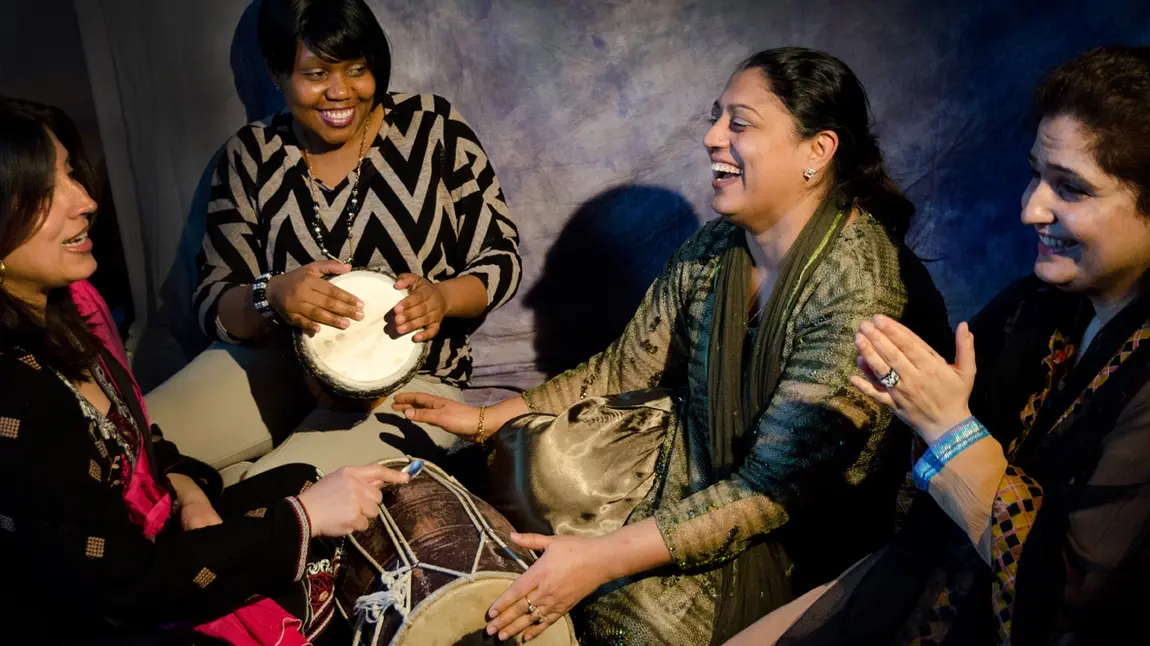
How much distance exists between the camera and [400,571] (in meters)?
2.01

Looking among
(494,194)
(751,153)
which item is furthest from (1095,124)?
(494,194)

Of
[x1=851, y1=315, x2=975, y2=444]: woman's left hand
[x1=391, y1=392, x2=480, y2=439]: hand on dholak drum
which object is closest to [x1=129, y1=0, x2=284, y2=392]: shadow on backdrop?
[x1=391, y1=392, x2=480, y2=439]: hand on dholak drum

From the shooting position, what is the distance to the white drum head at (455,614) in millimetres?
1876

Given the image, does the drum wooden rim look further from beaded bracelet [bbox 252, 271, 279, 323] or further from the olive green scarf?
the olive green scarf

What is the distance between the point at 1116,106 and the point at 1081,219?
0.21 m

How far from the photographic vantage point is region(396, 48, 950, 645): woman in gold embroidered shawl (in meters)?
2.19

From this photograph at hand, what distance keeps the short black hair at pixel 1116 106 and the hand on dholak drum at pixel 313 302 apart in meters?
1.81

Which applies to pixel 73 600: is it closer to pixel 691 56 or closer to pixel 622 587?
pixel 622 587

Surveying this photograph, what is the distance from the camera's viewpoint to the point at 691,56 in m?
3.58

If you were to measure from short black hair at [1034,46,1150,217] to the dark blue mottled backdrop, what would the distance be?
189 cm

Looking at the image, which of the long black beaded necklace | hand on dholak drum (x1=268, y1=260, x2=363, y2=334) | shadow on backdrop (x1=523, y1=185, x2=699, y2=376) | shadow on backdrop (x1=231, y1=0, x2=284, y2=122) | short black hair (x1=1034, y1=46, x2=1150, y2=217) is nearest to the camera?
short black hair (x1=1034, y1=46, x2=1150, y2=217)

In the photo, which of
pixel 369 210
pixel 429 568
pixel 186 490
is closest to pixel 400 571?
pixel 429 568

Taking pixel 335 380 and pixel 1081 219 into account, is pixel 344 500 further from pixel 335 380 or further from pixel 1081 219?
pixel 1081 219

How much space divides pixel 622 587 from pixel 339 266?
1182mm
